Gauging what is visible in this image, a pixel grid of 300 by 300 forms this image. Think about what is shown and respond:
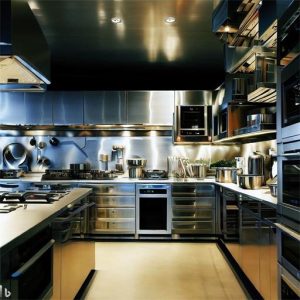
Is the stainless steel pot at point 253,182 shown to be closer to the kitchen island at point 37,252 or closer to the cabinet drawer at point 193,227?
the cabinet drawer at point 193,227

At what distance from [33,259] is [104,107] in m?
3.43

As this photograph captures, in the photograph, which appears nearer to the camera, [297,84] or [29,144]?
[297,84]

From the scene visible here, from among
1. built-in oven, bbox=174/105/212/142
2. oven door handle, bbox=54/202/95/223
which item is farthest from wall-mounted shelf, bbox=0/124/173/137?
oven door handle, bbox=54/202/95/223

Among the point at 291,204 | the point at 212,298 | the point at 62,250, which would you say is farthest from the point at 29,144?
the point at 291,204

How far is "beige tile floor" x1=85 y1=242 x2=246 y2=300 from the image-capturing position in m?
2.66

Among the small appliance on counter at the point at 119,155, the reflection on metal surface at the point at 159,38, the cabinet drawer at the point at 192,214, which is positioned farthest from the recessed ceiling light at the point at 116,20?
the cabinet drawer at the point at 192,214

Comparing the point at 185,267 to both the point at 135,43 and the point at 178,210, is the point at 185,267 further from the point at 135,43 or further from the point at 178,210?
the point at 135,43

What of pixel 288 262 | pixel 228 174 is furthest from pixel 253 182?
pixel 288 262

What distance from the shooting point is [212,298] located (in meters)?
2.57

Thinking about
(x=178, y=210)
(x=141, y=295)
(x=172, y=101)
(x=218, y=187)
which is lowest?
(x=141, y=295)

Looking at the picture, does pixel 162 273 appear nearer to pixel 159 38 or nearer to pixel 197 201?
pixel 197 201

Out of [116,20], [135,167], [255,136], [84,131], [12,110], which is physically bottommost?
[135,167]

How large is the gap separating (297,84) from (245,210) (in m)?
1.38

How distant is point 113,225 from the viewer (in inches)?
168
